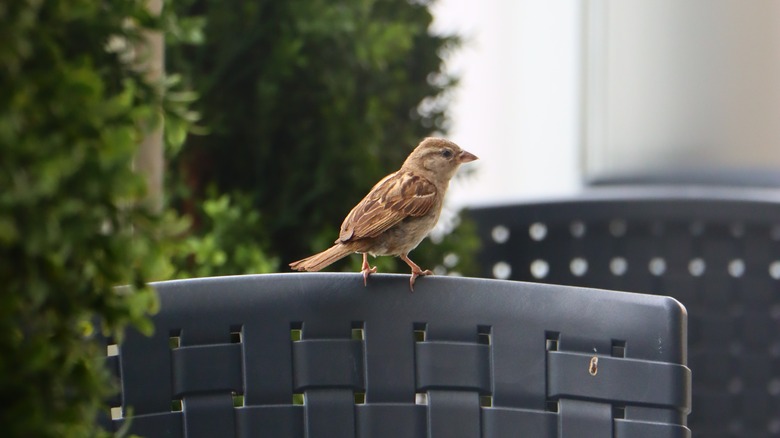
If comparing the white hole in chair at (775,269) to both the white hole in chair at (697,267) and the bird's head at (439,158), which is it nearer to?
the white hole in chair at (697,267)

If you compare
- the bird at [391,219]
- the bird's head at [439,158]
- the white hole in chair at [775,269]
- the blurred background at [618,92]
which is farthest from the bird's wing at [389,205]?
the blurred background at [618,92]

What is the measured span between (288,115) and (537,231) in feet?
2.38


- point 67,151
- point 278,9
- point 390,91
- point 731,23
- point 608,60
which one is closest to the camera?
point 67,151

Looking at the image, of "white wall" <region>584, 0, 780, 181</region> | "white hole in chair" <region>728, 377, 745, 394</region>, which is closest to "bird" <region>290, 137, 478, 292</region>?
"white hole in chair" <region>728, 377, 745, 394</region>

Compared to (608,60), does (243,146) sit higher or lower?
lower

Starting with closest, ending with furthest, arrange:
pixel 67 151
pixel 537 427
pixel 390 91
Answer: pixel 67 151
pixel 537 427
pixel 390 91

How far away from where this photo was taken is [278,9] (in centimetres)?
267

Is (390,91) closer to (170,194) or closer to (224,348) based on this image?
(170,194)

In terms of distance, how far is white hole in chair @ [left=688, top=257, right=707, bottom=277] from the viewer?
2.69 m

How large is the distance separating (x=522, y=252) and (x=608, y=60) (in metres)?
2.59

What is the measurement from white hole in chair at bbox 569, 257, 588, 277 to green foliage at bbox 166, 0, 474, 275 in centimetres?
28

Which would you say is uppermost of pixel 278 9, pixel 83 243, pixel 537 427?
pixel 278 9

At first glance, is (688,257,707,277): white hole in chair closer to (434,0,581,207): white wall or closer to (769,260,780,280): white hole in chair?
(769,260,780,280): white hole in chair

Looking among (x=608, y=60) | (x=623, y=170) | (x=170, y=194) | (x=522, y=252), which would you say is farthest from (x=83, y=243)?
(x=608, y=60)
